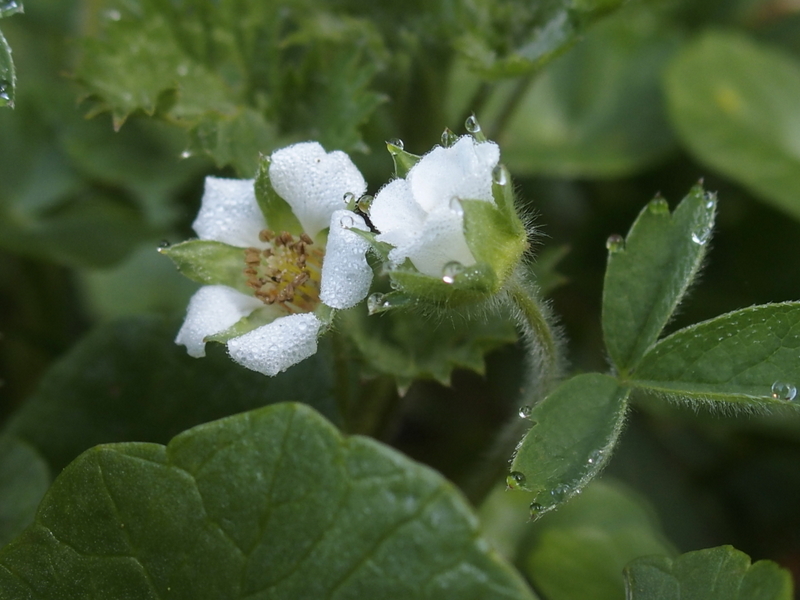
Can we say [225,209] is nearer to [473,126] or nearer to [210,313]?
[210,313]

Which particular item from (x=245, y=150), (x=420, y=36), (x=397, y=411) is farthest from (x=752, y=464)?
(x=245, y=150)

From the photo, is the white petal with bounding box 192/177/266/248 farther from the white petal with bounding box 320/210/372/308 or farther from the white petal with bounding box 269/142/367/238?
the white petal with bounding box 320/210/372/308

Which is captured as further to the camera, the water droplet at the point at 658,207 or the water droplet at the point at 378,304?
the water droplet at the point at 658,207

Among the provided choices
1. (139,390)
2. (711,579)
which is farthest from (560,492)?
(139,390)

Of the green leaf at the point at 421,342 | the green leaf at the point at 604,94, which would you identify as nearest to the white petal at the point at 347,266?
the green leaf at the point at 421,342

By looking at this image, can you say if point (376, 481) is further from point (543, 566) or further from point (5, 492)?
point (5, 492)

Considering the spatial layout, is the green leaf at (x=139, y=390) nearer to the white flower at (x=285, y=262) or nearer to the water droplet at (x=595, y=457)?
the white flower at (x=285, y=262)

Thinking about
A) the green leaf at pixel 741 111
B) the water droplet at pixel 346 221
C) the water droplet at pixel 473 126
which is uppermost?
the water droplet at pixel 473 126
